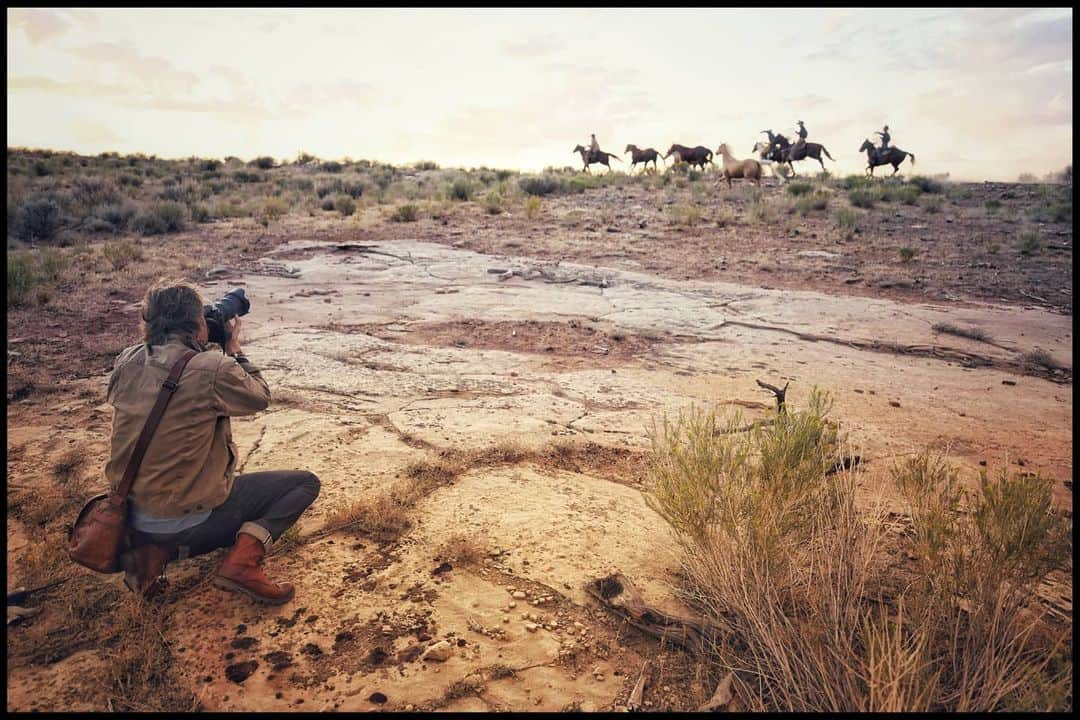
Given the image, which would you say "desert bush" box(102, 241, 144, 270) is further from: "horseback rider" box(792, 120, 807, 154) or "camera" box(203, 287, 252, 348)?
"horseback rider" box(792, 120, 807, 154)

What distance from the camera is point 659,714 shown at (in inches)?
80.3

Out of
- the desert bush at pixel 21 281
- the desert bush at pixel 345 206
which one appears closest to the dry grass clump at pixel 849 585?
the desert bush at pixel 21 281

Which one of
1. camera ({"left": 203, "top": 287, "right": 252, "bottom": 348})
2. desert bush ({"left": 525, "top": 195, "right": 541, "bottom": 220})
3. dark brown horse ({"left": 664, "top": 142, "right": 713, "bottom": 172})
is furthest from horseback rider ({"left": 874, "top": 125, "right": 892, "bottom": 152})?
camera ({"left": 203, "top": 287, "right": 252, "bottom": 348})

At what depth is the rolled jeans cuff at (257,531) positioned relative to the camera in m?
2.68

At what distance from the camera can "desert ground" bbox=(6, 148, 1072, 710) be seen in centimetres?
226

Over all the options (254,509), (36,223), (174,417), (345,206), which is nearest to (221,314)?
(174,417)

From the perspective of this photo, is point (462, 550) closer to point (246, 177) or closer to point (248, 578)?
point (248, 578)

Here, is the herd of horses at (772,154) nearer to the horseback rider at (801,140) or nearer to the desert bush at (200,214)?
the horseback rider at (801,140)

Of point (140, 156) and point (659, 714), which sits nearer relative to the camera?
point (659, 714)

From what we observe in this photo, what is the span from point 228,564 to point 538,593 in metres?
1.31

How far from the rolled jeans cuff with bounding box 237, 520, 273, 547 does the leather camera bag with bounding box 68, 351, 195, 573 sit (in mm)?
442

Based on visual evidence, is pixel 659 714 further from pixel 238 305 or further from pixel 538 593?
pixel 238 305

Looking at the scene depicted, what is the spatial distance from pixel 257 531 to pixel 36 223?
14750mm

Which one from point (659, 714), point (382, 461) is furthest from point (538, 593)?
point (382, 461)
